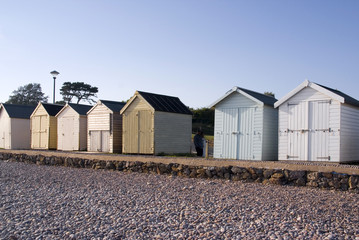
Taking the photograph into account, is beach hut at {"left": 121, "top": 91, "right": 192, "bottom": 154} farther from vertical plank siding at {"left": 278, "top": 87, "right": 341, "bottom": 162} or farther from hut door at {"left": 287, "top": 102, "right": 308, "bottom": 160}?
hut door at {"left": 287, "top": 102, "right": 308, "bottom": 160}

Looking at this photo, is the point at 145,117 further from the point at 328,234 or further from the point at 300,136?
the point at 328,234

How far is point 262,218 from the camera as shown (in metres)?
7.86

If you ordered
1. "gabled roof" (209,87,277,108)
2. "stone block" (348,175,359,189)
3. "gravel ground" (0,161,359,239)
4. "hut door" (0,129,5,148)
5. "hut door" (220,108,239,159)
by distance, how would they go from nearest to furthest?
"gravel ground" (0,161,359,239) → "stone block" (348,175,359,189) → "gabled roof" (209,87,277,108) → "hut door" (220,108,239,159) → "hut door" (0,129,5,148)

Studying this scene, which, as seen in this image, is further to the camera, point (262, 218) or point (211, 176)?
point (211, 176)

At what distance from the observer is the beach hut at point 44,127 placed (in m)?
27.8

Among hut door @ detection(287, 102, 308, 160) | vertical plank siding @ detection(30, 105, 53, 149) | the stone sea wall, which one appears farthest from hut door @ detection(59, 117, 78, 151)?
hut door @ detection(287, 102, 308, 160)

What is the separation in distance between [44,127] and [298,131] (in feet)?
61.2

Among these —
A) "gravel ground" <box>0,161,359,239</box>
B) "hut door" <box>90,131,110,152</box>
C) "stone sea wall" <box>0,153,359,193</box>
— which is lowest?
"gravel ground" <box>0,161,359,239</box>

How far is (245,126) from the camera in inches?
671

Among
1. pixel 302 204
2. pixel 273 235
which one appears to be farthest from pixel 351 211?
pixel 273 235

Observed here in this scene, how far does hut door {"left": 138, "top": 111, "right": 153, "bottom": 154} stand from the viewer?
Answer: 68.2ft

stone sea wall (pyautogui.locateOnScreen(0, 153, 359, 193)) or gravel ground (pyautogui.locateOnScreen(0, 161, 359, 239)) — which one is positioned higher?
stone sea wall (pyautogui.locateOnScreen(0, 153, 359, 193))

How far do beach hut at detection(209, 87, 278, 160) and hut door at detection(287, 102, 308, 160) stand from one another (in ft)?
3.68

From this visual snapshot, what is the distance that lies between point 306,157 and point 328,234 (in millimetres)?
8952
